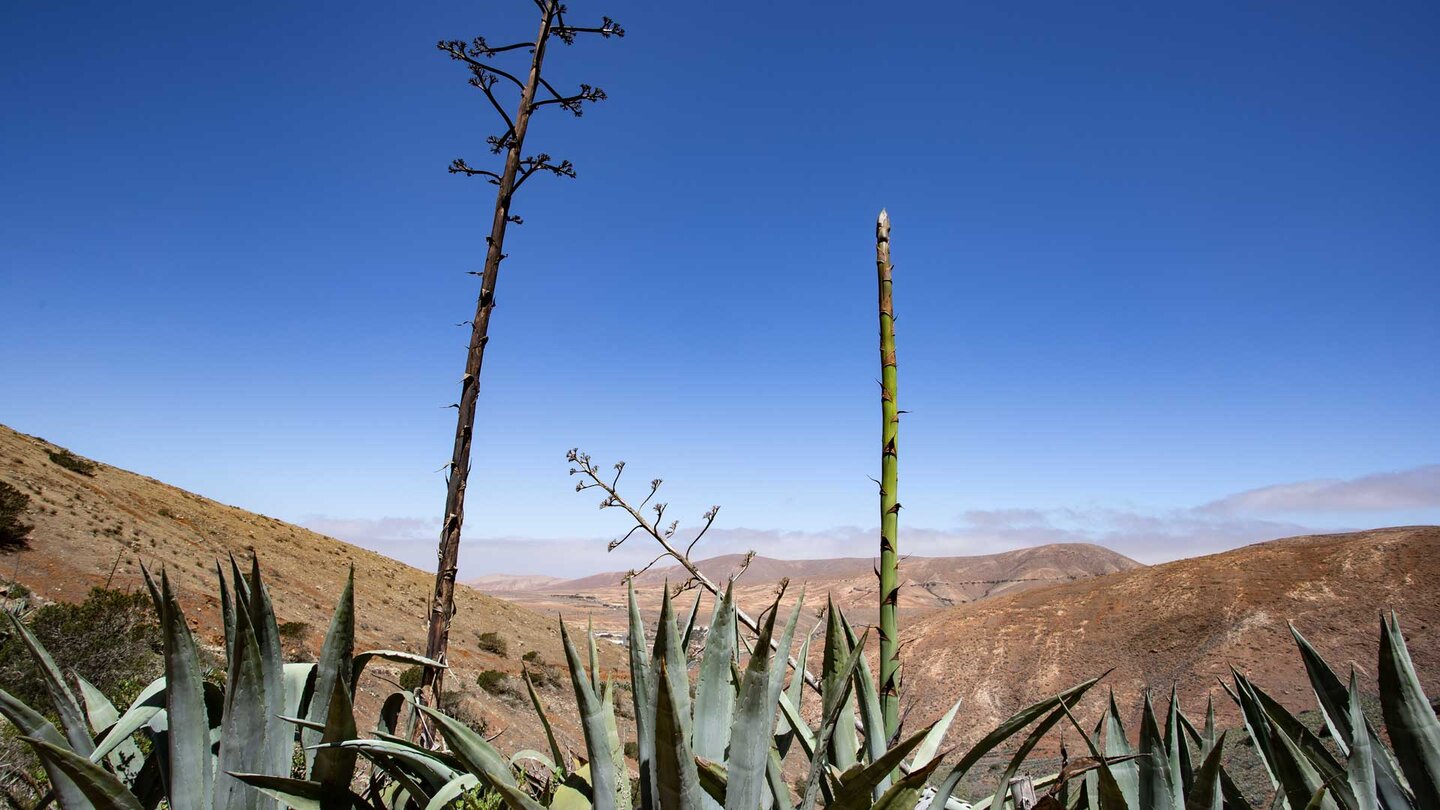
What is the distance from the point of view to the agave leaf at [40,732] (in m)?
1.62

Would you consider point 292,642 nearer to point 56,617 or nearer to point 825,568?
point 56,617

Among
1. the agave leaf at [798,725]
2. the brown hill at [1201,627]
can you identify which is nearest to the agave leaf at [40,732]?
the agave leaf at [798,725]

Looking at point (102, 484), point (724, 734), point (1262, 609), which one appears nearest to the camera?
point (724, 734)

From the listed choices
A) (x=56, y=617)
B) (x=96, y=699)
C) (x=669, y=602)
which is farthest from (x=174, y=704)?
(x=56, y=617)

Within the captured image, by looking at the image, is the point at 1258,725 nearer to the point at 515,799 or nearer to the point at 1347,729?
the point at 1347,729

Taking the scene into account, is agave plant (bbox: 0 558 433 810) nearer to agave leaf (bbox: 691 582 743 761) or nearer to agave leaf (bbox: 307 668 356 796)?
agave leaf (bbox: 307 668 356 796)

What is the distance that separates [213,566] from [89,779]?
2877cm

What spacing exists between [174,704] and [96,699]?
2.51 ft

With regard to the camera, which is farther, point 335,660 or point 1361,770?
point 1361,770

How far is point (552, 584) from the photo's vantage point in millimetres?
187875

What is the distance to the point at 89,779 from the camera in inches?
64.1

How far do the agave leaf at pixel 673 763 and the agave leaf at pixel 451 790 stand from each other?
0.58m

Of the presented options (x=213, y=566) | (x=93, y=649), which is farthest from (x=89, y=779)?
(x=213, y=566)

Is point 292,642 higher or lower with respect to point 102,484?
lower
